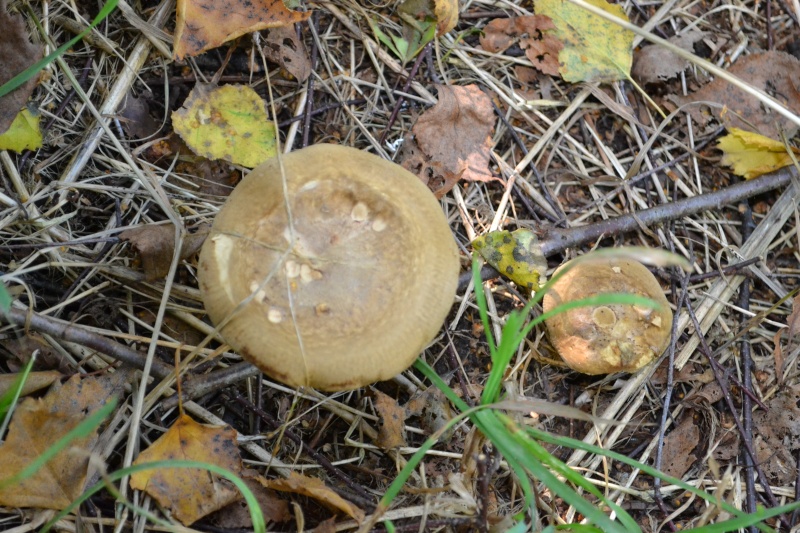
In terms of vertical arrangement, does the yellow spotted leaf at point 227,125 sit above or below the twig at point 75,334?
above

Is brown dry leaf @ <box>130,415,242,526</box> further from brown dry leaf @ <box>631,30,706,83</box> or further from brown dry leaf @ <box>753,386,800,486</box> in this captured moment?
brown dry leaf @ <box>631,30,706,83</box>

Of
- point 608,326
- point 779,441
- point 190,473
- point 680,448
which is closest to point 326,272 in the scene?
point 190,473

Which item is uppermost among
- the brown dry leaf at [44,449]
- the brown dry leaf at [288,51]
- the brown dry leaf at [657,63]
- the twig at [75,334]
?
the brown dry leaf at [288,51]

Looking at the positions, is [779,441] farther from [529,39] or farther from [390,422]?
[529,39]

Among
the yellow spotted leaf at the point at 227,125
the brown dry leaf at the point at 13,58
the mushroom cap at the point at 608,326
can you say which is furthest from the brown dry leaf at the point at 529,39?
the brown dry leaf at the point at 13,58

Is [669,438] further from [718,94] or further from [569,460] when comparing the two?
[718,94]

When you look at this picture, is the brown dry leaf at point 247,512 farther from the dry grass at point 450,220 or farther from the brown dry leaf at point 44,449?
the brown dry leaf at point 44,449
